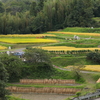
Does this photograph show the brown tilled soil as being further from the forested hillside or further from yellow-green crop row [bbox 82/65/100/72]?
the forested hillside

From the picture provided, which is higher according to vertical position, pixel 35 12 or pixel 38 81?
pixel 35 12

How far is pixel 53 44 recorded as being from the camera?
48.9m

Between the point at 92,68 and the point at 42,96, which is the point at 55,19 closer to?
the point at 92,68

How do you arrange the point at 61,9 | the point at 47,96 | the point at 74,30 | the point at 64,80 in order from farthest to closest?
1. the point at 61,9
2. the point at 74,30
3. the point at 64,80
4. the point at 47,96

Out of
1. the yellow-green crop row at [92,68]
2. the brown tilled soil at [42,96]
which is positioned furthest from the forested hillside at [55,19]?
the brown tilled soil at [42,96]

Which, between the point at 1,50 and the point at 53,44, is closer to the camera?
the point at 1,50

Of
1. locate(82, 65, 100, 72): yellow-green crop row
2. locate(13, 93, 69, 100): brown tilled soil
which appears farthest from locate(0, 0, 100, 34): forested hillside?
locate(13, 93, 69, 100): brown tilled soil

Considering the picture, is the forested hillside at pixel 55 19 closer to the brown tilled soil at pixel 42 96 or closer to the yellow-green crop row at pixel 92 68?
the yellow-green crop row at pixel 92 68

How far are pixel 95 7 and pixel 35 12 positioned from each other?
19.8 meters

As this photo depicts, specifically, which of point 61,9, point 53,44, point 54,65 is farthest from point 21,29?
point 54,65

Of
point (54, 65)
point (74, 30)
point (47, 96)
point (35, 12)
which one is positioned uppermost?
point (35, 12)

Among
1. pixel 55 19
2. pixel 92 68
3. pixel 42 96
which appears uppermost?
pixel 55 19

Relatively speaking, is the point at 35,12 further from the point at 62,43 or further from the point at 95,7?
the point at 62,43

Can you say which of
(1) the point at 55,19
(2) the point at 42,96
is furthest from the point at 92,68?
(1) the point at 55,19
